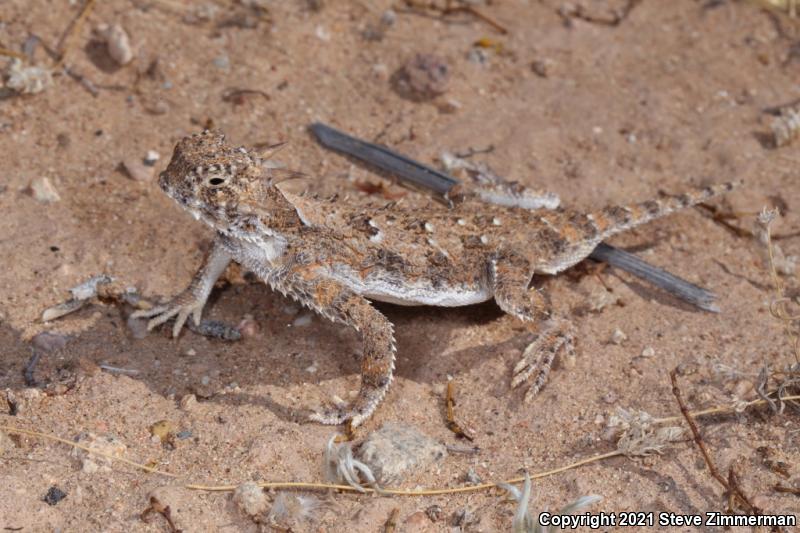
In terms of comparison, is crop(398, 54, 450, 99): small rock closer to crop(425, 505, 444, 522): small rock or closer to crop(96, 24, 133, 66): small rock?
crop(96, 24, 133, 66): small rock

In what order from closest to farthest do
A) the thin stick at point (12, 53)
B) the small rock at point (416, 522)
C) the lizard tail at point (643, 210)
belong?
the small rock at point (416, 522), the lizard tail at point (643, 210), the thin stick at point (12, 53)

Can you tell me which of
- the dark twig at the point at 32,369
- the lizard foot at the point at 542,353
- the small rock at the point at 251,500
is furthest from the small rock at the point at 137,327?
the lizard foot at the point at 542,353

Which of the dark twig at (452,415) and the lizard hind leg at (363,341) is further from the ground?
the lizard hind leg at (363,341)

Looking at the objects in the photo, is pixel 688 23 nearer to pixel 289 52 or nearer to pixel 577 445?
pixel 289 52

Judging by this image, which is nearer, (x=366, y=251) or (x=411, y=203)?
(x=366, y=251)

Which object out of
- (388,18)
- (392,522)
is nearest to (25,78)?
(388,18)

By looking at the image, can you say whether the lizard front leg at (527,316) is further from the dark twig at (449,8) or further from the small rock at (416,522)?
the dark twig at (449,8)

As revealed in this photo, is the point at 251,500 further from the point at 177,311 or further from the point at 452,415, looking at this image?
the point at 177,311
